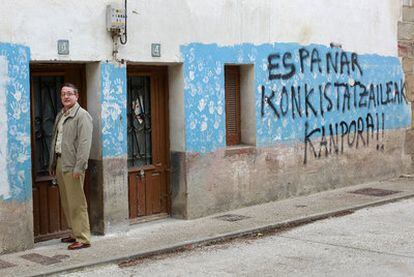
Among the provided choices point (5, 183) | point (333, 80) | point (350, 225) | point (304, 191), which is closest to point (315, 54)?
point (333, 80)

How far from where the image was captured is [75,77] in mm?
8625

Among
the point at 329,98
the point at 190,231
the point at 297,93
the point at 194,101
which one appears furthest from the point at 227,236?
the point at 329,98

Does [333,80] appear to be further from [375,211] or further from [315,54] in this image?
[375,211]

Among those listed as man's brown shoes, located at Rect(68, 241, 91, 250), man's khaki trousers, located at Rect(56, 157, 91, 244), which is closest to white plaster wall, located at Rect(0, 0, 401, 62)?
man's khaki trousers, located at Rect(56, 157, 91, 244)

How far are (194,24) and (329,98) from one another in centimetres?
335

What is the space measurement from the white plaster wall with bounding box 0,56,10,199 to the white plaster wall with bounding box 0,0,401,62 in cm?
38

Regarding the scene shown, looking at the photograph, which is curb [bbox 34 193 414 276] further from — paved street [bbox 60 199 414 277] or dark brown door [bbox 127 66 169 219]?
dark brown door [bbox 127 66 169 219]

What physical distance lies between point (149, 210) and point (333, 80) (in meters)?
4.30

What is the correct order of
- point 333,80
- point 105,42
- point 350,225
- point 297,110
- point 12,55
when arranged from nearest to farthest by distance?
point 12,55, point 105,42, point 350,225, point 297,110, point 333,80

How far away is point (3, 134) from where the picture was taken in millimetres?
7457

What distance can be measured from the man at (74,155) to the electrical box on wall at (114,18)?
97 cm

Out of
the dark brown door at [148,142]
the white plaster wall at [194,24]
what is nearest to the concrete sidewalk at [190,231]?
the dark brown door at [148,142]

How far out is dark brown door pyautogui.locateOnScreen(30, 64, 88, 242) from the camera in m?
8.22

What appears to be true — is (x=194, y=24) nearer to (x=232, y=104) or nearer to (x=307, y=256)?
(x=232, y=104)
